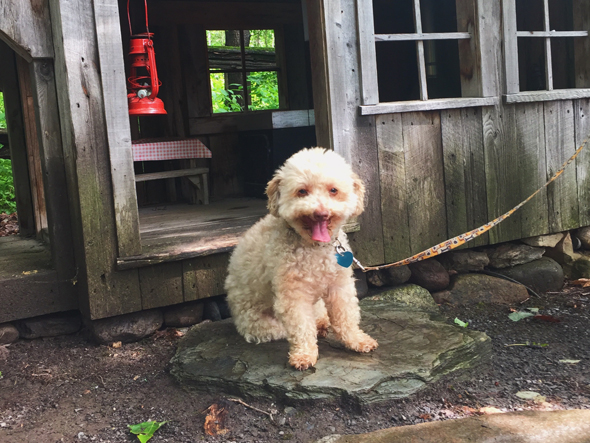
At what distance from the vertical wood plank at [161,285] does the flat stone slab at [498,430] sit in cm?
187

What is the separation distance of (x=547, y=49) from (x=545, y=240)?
1665mm

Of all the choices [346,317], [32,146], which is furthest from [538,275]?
[32,146]

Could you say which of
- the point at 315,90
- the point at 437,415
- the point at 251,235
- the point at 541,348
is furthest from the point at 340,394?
the point at 315,90

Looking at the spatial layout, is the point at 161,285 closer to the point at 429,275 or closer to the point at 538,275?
the point at 429,275

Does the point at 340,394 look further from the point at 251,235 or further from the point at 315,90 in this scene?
the point at 315,90

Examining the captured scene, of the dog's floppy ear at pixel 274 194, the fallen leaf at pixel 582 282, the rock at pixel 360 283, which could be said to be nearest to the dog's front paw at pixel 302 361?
the dog's floppy ear at pixel 274 194

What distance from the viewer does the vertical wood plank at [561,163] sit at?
206 inches

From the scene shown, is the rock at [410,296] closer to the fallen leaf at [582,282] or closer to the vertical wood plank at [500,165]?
the vertical wood plank at [500,165]

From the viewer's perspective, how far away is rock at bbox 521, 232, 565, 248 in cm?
542

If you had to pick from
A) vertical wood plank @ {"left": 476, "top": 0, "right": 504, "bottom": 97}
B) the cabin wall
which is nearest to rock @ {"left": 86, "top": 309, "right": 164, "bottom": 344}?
the cabin wall

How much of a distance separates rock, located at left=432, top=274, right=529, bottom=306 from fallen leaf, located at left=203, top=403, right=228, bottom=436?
8.43ft

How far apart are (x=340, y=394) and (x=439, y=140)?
250cm

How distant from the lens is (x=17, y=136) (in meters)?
5.55

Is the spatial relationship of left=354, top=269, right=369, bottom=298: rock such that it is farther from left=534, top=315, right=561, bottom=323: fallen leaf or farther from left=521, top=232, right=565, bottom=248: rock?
left=521, top=232, right=565, bottom=248: rock
